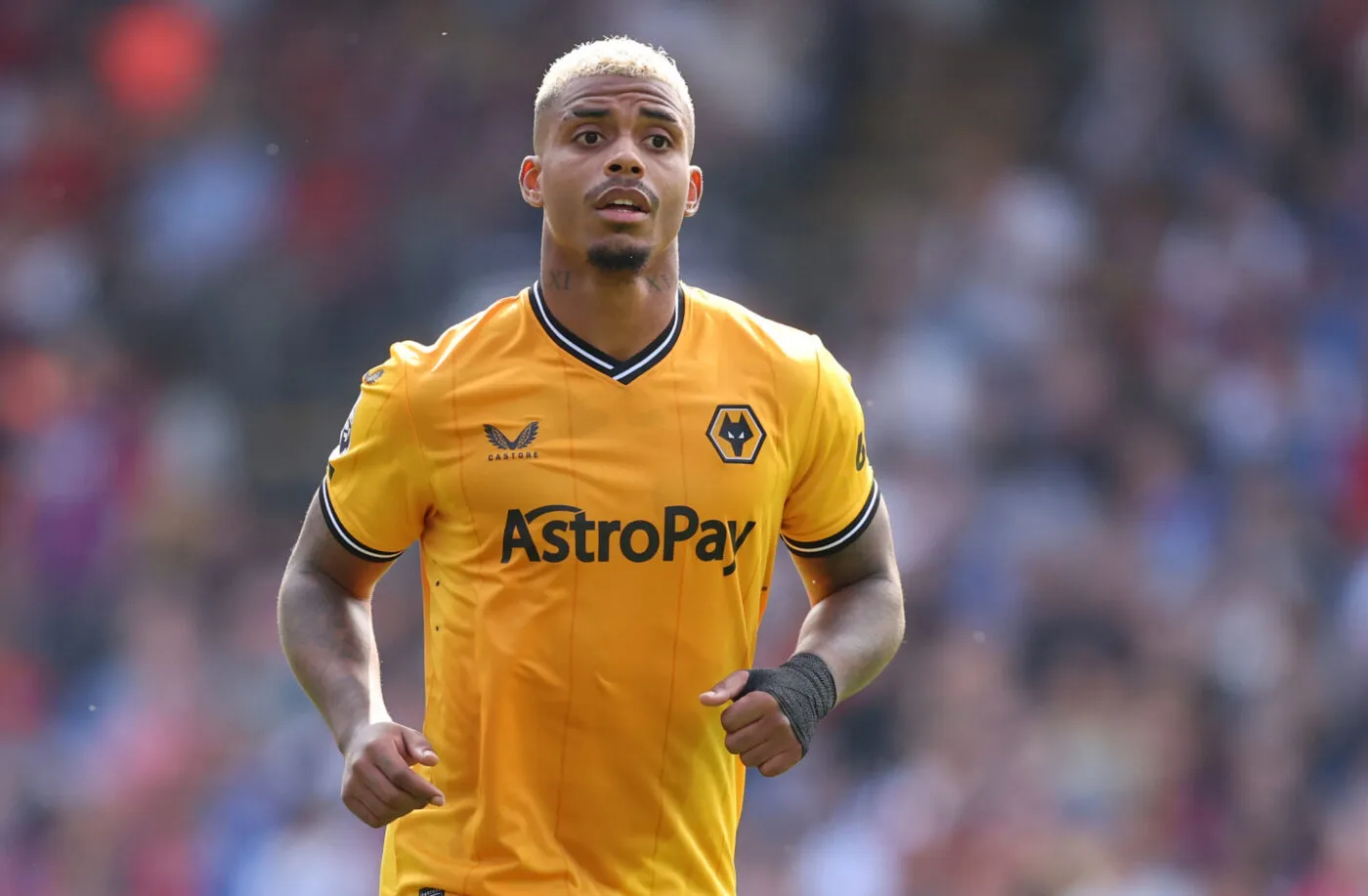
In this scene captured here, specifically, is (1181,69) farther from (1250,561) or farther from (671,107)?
(671,107)

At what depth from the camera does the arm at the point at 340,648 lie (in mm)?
3479

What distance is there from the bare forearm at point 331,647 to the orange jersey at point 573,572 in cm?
13

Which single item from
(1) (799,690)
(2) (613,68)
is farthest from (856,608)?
(2) (613,68)

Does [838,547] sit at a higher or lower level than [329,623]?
higher

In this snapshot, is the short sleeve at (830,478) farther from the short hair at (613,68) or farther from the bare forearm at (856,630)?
the short hair at (613,68)

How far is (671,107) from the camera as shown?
384 cm

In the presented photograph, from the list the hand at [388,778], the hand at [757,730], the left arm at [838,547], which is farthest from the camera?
the left arm at [838,547]

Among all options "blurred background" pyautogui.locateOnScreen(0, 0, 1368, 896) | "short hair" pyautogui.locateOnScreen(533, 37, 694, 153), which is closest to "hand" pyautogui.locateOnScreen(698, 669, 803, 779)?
"short hair" pyautogui.locateOnScreen(533, 37, 694, 153)

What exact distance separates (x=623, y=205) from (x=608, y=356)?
0.33 meters

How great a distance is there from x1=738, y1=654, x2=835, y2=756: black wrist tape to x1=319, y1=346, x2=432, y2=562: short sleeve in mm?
826

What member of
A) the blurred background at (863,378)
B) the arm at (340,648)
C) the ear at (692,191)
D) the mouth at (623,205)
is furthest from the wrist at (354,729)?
the blurred background at (863,378)

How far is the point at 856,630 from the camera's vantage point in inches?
157

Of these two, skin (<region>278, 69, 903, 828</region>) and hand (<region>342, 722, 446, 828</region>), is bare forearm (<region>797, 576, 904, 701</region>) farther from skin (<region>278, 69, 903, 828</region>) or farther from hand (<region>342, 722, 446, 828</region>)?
hand (<region>342, 722, 446, 828</region>)

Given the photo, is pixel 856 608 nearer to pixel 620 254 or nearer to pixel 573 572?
pixel 573 572
